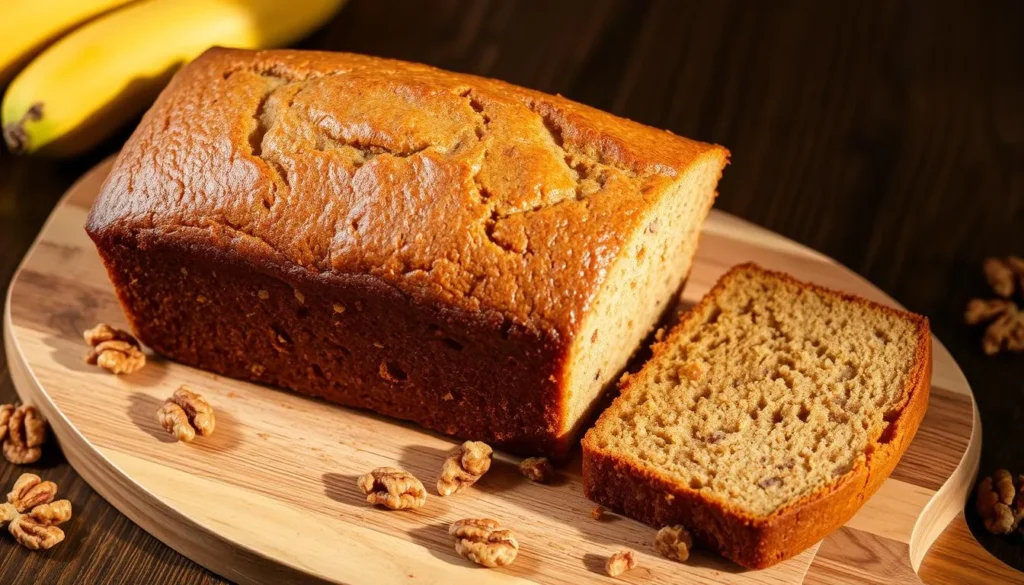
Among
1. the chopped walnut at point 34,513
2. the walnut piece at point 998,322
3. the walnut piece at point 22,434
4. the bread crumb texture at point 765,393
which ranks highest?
the walnut piece at point 998,322

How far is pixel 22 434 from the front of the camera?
127 inches

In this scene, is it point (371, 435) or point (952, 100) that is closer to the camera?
point (371, 435)

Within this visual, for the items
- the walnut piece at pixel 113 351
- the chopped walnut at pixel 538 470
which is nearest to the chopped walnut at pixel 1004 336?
the chopped walnut at pixel 538 470

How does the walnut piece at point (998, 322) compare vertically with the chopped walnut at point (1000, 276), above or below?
below

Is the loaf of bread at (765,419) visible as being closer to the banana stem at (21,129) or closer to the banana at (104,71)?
the banana at (104,71)

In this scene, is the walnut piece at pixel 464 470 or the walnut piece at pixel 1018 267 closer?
the walnut piece at pixel 464 470

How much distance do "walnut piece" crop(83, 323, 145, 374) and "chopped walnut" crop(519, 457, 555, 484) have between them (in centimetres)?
111

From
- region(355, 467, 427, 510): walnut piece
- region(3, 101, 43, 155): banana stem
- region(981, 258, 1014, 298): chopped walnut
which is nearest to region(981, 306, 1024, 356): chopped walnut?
region(981, 258, 1014, 298): chopped walnut

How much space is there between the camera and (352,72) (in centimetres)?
328

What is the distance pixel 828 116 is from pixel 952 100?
20.1 inches

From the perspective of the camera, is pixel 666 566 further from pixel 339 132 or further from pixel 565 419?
pixel 339 132

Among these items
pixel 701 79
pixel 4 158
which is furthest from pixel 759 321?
pixel 4 158

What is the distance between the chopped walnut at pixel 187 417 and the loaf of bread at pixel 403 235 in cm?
20

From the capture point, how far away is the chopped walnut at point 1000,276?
3.75 meters
